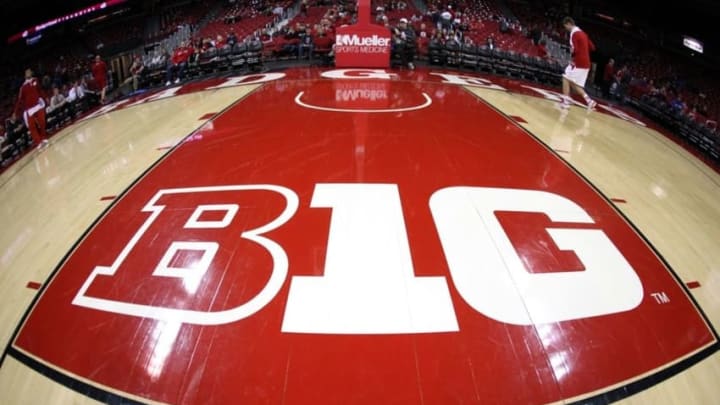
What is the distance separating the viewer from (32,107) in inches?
295

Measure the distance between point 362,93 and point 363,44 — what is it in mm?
3079

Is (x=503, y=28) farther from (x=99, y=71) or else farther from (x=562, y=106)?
(x=99, y=71)

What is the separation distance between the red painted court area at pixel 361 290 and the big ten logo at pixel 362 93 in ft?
8.74

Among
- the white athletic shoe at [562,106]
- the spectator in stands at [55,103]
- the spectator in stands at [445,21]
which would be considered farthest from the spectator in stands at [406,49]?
the spectator in stands at [55,103]

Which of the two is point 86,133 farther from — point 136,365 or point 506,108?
point 506,108

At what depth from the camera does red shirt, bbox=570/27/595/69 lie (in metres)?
7.81

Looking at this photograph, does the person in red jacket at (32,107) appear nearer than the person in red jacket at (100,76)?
Yes

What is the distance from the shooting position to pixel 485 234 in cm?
407

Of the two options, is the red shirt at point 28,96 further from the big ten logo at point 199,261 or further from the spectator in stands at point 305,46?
the spectator in stands at point 305,46

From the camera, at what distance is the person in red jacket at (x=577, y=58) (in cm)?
780

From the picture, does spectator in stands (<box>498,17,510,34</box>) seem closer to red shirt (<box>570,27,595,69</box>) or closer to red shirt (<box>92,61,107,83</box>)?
red shirt (<box>570,27,595,69</box>)

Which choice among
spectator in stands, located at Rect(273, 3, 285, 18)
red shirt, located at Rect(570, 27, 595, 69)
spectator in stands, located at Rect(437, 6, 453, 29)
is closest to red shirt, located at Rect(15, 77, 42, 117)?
red shirt, located at Rect(570, 27, 595, 69)

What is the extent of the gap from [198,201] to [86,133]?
189 inches

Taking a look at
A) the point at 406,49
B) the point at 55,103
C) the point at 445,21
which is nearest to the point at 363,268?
the point at 55,103
